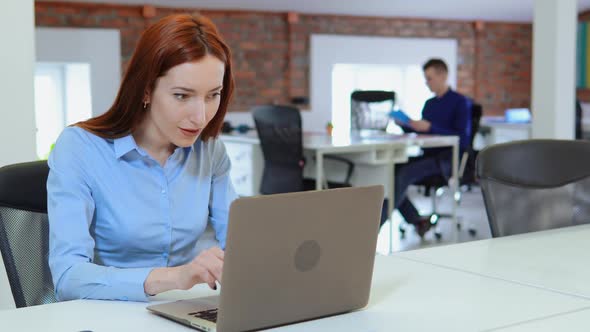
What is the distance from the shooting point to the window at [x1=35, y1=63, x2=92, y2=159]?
7.52m

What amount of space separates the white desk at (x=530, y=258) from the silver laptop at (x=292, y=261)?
46cm

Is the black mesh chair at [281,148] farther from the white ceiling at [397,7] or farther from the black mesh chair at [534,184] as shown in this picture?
the white ceiling at [397,7]

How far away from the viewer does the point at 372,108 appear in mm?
6219

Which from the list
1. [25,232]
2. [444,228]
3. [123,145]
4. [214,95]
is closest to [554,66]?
[444,228]

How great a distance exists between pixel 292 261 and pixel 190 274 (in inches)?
8.9

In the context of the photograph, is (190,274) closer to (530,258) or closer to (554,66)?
(530,258)

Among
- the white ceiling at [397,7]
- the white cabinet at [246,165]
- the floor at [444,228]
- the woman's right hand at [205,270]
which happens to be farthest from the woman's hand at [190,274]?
the white ceiling at [397,7]

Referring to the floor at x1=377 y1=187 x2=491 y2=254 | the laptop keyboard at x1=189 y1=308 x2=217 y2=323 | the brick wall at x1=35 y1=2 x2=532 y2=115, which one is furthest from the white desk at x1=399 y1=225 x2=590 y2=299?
the brick wall at x1=35 y1=2 x2=532 y2=115

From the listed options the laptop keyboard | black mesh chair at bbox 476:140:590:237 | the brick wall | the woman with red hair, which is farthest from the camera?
the brick wall

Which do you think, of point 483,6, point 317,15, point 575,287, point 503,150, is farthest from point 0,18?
point 483,6

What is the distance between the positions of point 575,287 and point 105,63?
656 centimetres

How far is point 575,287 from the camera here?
64.1 inches

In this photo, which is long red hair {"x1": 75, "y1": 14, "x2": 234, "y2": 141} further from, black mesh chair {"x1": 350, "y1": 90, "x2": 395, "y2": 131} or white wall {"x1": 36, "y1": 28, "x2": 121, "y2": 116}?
white wall {"x1": 36, "y1": 28, "x2": 121, "y2": 116}

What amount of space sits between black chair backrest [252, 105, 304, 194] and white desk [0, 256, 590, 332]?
3.33 meters
